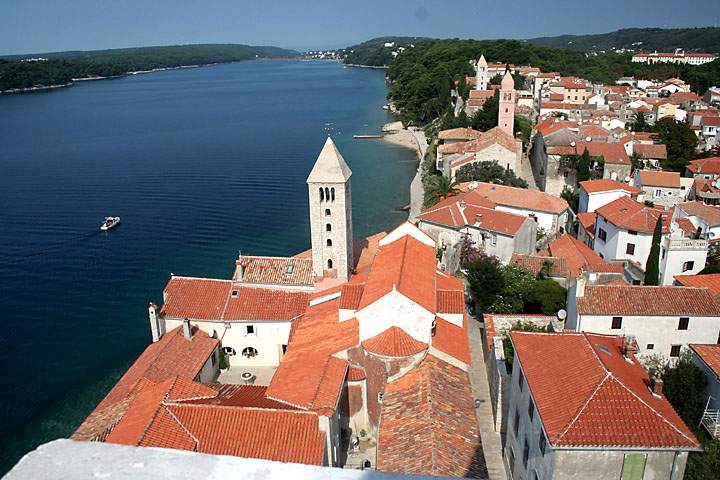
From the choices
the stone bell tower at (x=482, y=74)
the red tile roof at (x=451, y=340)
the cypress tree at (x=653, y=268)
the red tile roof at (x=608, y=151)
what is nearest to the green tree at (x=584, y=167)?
the red tile roof at (x=608, y=151)

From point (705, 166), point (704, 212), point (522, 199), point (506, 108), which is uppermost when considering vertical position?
point (506, 108)

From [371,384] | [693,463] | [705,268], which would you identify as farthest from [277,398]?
[705,268]

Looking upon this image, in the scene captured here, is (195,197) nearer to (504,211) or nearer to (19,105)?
(504,211)

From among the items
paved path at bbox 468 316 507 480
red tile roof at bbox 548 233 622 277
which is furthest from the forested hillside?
paved path at bbox 468 316 507 480

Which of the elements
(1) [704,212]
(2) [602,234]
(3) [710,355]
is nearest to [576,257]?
(2) [602,234]

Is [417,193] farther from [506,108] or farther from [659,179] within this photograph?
[659,179]
